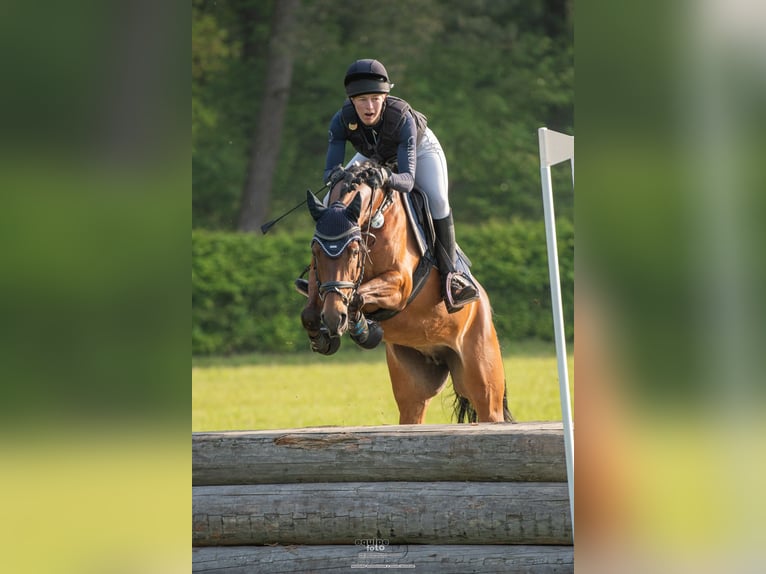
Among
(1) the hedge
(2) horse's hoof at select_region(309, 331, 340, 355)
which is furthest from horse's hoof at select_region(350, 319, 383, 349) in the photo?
(1) the hedge

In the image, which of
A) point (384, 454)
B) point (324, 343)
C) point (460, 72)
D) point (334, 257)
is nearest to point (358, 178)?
point (334, 257)

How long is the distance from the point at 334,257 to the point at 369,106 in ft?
1.98

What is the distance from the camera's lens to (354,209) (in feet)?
10.2

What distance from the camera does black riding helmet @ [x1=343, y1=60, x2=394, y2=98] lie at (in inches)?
126

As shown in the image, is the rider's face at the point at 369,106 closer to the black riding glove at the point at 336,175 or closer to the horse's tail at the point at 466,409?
the black riding glove at the point at 336,175

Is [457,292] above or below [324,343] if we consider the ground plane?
above

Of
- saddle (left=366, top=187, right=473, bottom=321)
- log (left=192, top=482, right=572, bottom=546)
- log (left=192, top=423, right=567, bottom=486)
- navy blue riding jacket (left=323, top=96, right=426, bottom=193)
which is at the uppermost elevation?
navy blue riding jacket (left=323, top=96, right=426, bottom=193)

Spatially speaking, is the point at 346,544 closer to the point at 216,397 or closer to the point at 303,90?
the point at 216,397

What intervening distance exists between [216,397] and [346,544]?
82.6 inches

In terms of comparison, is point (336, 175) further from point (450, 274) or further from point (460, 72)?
point (460, 72)

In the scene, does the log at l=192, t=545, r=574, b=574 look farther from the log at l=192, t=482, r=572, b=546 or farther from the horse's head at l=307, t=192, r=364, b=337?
the horse's head at l=307, t=192, r=364, b=337

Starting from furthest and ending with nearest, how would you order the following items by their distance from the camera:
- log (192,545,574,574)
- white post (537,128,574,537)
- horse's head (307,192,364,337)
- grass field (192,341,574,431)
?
grass field (192,341,574,431), horse's head (307,192,364,337), log (192,545,574,574), white post (537,128,574,537)
